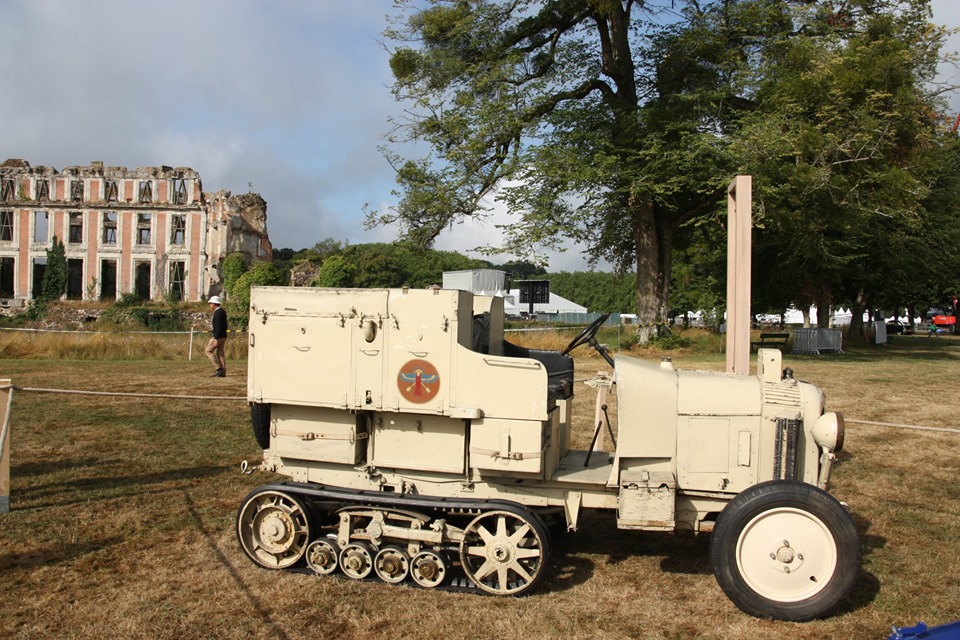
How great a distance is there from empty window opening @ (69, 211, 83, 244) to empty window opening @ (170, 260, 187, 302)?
9373 millimetres

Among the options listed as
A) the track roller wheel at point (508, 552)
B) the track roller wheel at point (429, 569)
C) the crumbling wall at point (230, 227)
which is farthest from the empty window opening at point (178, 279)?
the track roller wheel at point (508, 552)

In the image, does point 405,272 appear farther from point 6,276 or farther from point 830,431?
point 830,431

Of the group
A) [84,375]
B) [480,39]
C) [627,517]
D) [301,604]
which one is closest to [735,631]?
[627,517]

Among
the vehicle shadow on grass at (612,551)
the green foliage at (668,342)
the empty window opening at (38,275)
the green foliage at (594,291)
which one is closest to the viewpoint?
the vehicle shadow on grass at (612,551)

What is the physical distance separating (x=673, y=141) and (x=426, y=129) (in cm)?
770

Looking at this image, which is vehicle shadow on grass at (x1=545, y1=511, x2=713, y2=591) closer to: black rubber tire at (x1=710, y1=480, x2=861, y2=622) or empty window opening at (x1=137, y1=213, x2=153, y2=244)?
black rubber tire at (x1=710, y1=480, x2=861, y2=622)

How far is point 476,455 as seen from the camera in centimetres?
506

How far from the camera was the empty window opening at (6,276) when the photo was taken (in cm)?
6638

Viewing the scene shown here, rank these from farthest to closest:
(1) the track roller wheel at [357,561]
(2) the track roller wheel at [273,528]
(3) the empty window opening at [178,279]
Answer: (3) the empty window opening at [178,279] → (2) the track roller wheel at [273,528] → (1) the track roller wheel at [357,561]

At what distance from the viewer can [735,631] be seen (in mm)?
4453

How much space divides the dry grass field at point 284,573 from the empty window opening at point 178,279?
57550mm

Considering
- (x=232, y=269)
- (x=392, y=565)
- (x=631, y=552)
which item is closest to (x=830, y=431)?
(x=631, y=552)

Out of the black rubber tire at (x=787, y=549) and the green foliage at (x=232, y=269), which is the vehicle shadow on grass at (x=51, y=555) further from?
the green foliage at (x=232, y=269)

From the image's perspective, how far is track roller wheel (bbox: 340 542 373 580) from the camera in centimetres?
514
